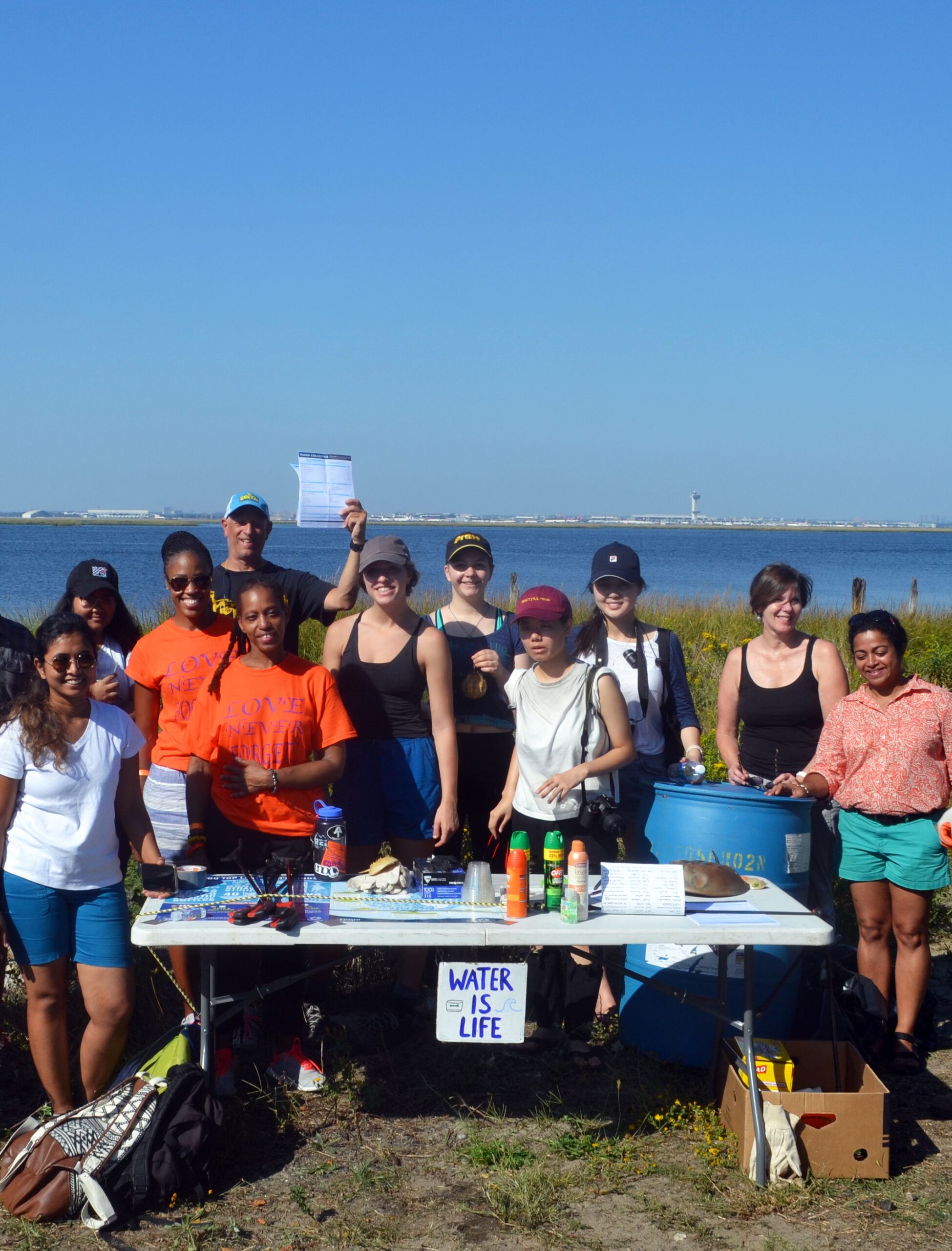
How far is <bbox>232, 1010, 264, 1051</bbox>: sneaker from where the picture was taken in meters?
4.24

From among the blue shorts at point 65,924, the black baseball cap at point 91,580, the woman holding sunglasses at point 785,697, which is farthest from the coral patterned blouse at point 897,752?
the black baseball cap at point 91,580

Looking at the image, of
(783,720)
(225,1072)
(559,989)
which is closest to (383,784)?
(559,989)

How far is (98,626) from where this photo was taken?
14.0 feet

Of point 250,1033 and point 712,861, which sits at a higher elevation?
point 712,861

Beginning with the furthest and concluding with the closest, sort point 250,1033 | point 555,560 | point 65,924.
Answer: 1. point 555,560
2. point 250,1033
3. point 65,924

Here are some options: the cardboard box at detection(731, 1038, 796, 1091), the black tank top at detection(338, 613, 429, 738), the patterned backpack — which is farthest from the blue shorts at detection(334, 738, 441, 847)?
the cardboard box at detection(731, 1038, 796, 1091)

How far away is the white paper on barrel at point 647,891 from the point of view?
11.1 ft

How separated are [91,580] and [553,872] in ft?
7.27

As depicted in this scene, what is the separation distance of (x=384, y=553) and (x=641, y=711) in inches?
49.1

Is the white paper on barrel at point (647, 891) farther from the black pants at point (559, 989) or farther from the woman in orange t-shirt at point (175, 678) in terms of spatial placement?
the woman in orange t-shirt at point (175, 678)

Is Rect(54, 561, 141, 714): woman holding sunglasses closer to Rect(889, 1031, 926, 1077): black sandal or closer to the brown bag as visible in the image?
the brown bag

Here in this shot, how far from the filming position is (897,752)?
13.2 feet

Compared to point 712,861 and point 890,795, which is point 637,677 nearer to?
point 712,861

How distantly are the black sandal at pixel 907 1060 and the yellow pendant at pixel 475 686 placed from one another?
214 cm
